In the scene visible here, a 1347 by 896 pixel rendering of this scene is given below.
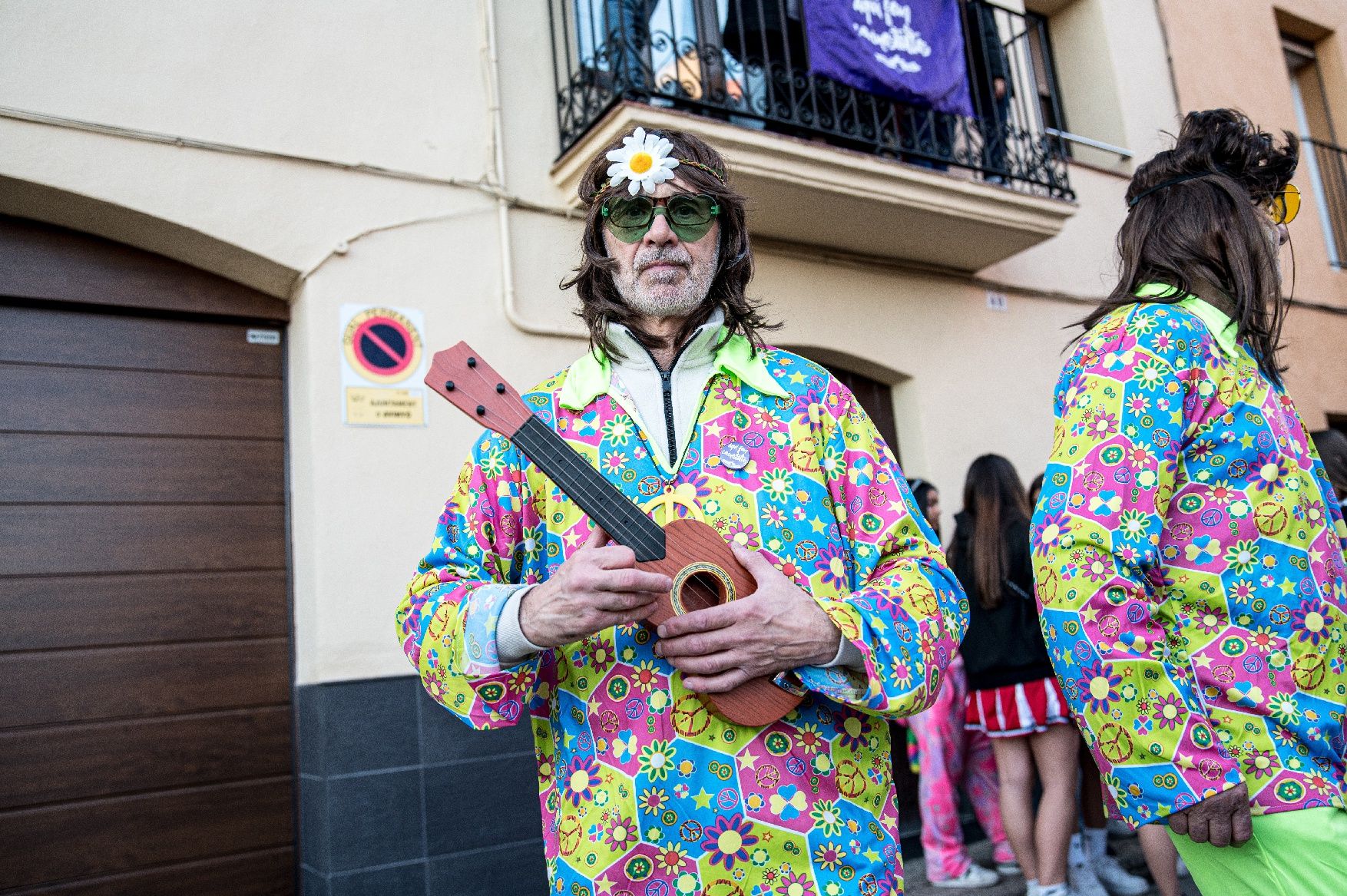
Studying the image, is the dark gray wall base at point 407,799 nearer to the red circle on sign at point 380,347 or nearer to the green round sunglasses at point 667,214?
the red circle on sign at point 380,347

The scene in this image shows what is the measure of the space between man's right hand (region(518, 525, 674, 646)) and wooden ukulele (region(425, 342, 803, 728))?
98 mm

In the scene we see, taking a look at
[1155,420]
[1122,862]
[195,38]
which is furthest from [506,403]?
[1122,862]

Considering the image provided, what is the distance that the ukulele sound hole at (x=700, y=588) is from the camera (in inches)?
64.7

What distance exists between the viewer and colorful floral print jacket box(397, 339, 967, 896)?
162cm

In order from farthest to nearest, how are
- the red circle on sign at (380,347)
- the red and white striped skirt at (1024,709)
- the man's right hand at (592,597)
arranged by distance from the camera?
1. the red circle on sign at (380,347)
2. the red and white striped skirt at (1024,709)
3. the man's right hand at (592,597)

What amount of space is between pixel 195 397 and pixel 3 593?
1066 mm

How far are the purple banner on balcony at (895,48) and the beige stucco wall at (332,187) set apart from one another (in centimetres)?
143

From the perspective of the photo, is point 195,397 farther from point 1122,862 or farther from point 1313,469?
point 1122,862

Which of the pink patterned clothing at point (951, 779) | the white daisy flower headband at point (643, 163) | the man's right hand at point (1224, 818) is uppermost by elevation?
the white daisy flower headband at point (643, 163)

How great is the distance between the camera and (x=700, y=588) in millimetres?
1692

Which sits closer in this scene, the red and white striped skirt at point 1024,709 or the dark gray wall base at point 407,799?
the dark gray wall base at point 407,799

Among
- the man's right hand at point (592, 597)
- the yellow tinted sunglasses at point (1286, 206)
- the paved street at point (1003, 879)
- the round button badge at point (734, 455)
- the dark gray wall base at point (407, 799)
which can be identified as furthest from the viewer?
the paved street at point (1003, 879)

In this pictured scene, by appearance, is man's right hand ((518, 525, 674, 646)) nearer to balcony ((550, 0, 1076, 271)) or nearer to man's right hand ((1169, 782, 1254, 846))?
man's right hand ((1169, 782, 1254, 846))

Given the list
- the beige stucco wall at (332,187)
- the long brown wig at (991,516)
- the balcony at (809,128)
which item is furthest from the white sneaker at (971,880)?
the balcony at (809,128)
